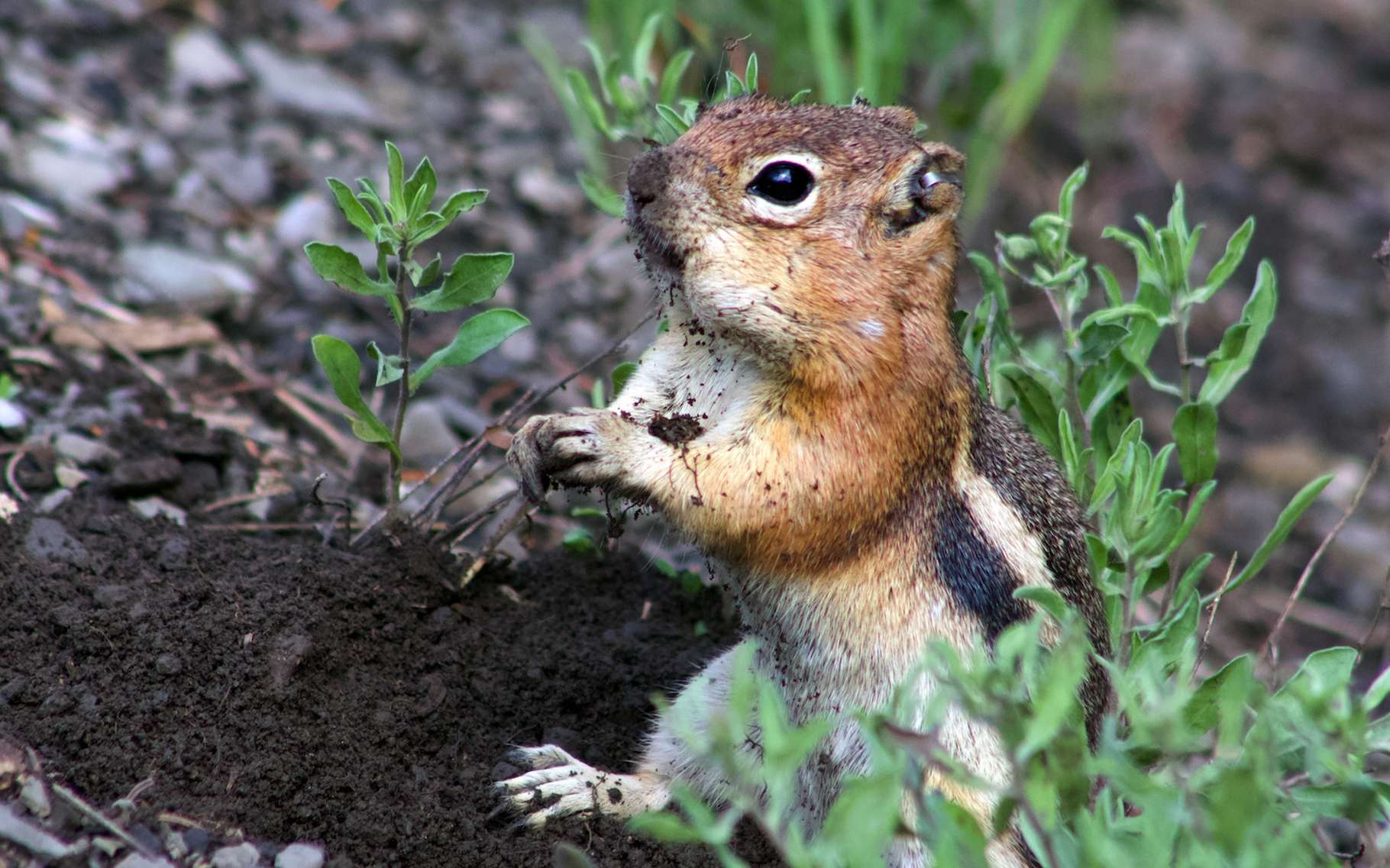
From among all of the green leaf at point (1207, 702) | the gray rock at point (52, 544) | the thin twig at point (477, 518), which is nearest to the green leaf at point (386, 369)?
the thin twig at point (477, 518)

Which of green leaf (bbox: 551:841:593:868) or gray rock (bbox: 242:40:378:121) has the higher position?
gray rock (bbox: 242:40:378:121)

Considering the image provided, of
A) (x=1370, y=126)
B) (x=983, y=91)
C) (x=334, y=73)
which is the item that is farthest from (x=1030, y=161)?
(x=334, y=73)

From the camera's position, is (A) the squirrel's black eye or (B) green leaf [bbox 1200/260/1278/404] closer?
(A) the squirrel's black eye

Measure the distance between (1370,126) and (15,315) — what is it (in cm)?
695

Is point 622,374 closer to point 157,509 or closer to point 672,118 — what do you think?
point 672,118

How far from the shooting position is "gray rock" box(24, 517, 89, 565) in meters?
3.00

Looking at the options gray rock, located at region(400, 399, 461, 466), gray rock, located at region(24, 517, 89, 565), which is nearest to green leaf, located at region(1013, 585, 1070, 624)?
gray rock, located at region(24, 517, 89, 565)

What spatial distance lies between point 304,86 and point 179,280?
1.62 meters

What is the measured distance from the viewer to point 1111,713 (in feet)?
9.32

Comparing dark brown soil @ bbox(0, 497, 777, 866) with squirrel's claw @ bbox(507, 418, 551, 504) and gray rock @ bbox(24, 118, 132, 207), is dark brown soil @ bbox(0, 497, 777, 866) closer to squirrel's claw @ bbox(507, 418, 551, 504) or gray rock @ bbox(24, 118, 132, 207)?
squirrel's claw @ bbox(507, 418, 551, 504)

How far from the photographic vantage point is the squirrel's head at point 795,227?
267 cm

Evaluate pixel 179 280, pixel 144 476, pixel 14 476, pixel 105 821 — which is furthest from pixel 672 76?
pixel 105 821

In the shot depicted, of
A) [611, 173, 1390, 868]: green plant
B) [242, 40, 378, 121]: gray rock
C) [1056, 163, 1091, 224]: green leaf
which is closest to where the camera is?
[611, 173, 1390, 868]: green plant

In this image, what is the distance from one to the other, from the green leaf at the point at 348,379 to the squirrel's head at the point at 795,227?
621mm
